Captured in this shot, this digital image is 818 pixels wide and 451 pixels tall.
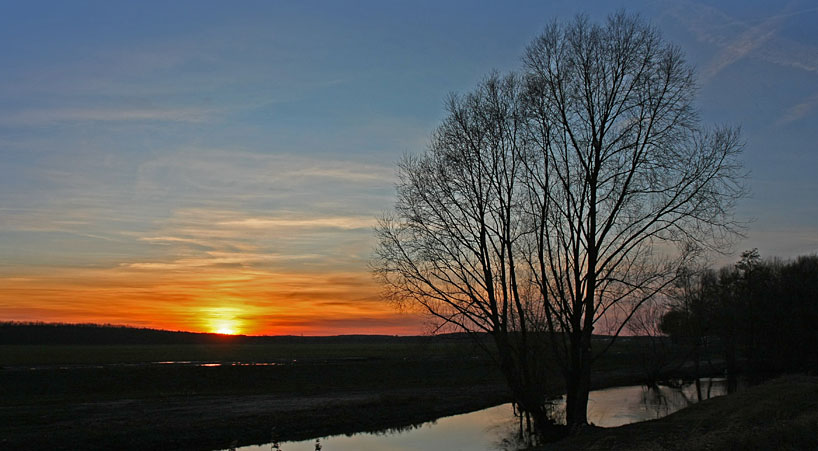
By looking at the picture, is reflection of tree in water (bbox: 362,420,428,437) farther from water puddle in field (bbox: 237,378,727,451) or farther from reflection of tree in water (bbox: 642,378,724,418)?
reflection of tree in water (bbox: 642,378,724,418)

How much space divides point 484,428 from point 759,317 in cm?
4189

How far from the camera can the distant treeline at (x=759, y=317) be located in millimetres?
56438

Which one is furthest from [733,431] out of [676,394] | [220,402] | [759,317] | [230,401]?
[759,317]

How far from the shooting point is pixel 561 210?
19.3 meters

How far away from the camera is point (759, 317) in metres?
59.2

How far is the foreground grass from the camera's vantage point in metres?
12.3

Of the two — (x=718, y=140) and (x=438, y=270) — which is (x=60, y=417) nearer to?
(x=438, y=270)

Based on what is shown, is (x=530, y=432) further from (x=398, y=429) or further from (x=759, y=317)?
(x=759, y=317)

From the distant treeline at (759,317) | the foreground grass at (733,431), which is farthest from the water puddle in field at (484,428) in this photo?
the distant treeline at (759,317)

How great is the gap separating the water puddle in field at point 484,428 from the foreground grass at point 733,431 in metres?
7.23

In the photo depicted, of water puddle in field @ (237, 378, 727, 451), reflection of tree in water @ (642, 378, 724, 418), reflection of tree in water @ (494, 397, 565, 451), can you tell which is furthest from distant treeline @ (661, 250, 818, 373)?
reflection of tree in water @ (494, 397, 565, 451)

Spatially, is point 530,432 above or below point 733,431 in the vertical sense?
below

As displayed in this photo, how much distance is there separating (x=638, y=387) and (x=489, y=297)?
3577 centimetres

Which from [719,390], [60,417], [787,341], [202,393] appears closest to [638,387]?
[719,390]
